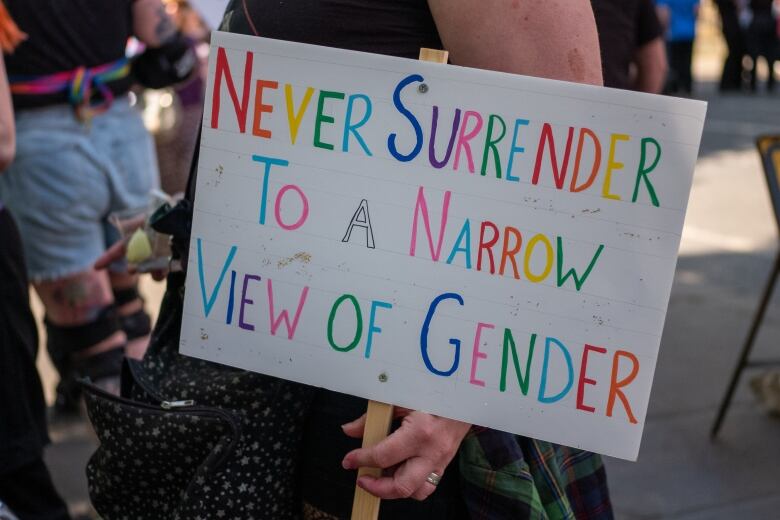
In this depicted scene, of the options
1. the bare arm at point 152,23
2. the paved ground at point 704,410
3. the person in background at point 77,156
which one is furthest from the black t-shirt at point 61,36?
the paved ground at point 704,410

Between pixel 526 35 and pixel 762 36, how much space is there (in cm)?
1260

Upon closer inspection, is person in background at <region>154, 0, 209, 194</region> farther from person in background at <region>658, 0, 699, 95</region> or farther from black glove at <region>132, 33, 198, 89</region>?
person in background at <region>658, 0, 699, 95</region>

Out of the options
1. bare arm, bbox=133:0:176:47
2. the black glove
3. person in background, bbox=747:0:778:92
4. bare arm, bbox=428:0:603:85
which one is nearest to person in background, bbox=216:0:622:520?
bare arm, bbox=428:0:603:85

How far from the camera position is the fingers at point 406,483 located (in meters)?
1.33

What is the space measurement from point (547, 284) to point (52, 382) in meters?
3.14

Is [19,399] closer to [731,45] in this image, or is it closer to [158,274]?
[158,274]

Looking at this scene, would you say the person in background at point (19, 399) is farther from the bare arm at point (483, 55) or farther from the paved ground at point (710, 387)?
the paved ground at point (710, 387)

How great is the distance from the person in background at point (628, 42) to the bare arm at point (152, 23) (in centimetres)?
141

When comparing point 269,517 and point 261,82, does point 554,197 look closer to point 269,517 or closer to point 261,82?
point 261,82

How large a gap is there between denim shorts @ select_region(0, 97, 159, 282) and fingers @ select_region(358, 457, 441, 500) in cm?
195

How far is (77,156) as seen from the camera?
9.87ft

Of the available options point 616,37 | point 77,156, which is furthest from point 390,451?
point 77,156

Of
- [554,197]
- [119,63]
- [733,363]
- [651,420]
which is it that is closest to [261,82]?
[554,197]

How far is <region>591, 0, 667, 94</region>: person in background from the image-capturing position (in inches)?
104
